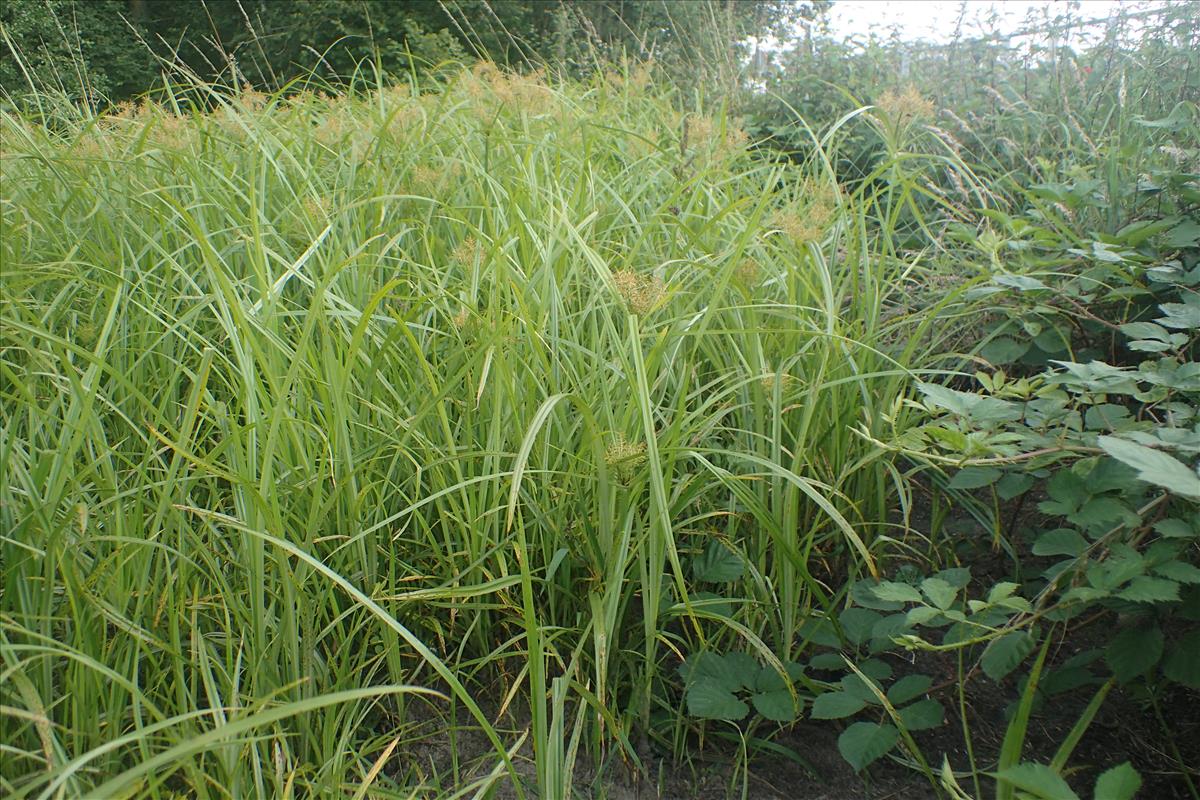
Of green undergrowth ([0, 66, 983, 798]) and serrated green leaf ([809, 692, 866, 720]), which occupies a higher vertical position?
green undergrowth ([0, 66, 983, 798])

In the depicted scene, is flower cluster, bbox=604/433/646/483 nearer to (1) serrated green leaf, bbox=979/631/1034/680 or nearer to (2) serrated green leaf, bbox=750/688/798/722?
(2) serrated green leaf, bbox=750/688/798/722

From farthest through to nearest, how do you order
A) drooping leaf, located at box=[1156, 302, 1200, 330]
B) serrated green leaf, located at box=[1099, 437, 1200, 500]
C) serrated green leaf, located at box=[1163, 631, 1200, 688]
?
drooping leaf, located at box=[1156, 302, 1200, 330] → serrated green leaf, located at box=[1163, 631, 1200, 688] → serrated green leaf, located at box=[1099, 437, 1200, 500]

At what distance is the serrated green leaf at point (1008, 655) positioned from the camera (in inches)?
53.6

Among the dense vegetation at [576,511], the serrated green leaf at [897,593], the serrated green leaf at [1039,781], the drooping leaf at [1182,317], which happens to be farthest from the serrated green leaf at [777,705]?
the drooping leaf at [1182,317]

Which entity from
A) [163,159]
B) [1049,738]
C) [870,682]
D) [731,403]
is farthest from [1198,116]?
[163,159]

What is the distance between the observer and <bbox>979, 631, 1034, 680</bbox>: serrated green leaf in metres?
1.36

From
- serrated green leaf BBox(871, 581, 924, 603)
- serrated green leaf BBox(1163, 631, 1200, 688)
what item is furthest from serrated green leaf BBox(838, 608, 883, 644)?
serrated green leaf BBox(1163, 631, 1200, 688)

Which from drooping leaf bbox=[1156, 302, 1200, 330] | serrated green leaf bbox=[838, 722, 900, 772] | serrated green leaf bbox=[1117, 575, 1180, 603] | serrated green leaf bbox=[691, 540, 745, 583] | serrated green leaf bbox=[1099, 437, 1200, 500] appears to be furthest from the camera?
serrated green leaf bbox=[691, 540, 745, 583]

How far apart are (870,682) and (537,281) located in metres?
1.03

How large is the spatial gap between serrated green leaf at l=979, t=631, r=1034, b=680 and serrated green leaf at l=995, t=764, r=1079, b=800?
0.78 ft

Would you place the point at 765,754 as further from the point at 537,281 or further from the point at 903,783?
the point at 537,281

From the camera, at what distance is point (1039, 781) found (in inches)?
43.1

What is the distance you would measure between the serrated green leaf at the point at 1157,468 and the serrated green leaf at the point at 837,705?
60 centimetres

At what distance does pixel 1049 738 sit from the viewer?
161cm
